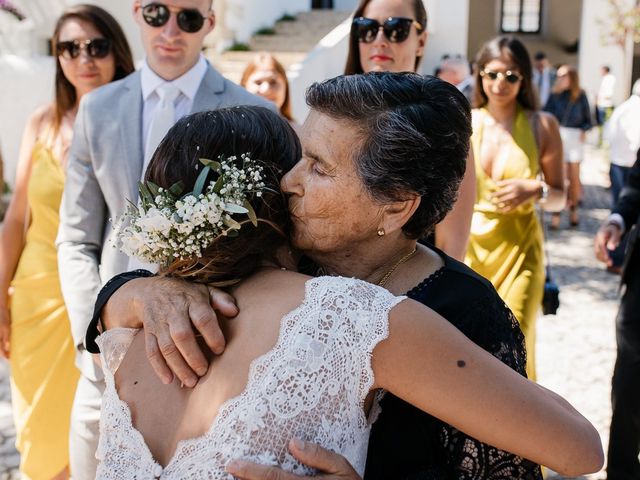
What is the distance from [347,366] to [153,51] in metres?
2.21

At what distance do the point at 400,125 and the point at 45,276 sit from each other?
9.29 ft

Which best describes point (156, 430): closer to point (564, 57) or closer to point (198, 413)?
point (198, 413)

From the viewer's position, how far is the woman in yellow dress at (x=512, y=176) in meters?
4.68

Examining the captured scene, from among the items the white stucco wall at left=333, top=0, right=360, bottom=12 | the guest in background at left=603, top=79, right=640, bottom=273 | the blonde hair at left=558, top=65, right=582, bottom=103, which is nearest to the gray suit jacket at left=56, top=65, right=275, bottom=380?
the guest in background at left=603, top=79, right=640, bottom=273

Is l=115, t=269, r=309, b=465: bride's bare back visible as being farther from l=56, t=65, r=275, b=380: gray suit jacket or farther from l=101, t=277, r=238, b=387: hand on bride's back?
l=56, t=65, r=275, b=380: gray suit jacket

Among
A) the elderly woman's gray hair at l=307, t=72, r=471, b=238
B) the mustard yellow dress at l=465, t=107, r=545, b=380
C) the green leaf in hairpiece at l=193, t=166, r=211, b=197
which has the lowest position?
the mustard yellow dress at l=465, t=107, r=545, b=380

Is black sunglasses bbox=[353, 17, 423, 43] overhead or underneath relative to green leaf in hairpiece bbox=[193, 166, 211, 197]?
overhead

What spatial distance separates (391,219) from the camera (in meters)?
1.88

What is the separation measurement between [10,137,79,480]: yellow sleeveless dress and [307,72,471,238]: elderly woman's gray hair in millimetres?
2613

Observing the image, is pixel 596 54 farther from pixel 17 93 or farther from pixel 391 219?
pixel 391 219

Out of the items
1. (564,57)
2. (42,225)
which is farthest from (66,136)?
(564,57)

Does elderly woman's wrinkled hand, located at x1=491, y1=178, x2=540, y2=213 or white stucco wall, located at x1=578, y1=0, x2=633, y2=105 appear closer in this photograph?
elderly woman's wrinkled hand, located at x1=491, y1=178, x2=540, y2=213

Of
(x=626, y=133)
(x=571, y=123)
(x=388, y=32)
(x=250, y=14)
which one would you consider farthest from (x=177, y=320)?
(x=250, y=14)

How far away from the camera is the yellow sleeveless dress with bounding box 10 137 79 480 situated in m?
4.02
